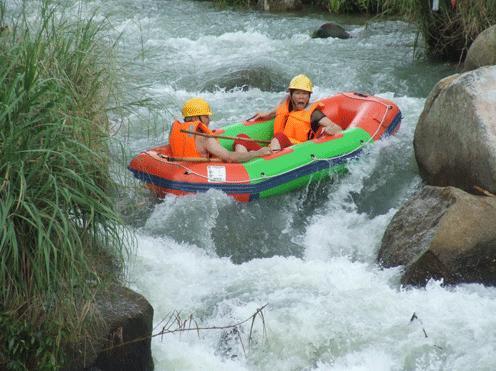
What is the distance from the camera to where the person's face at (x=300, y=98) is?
287 inches

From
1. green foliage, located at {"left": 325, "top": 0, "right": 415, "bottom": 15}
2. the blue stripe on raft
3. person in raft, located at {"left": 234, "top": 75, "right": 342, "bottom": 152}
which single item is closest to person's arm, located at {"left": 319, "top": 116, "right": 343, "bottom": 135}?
person in raft, located at {"left": 234, "top": 75, "right": 342, "bottom": 152}

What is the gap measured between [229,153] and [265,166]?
330 millimetres

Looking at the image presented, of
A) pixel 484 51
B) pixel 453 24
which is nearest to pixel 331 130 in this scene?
pixel 484 51

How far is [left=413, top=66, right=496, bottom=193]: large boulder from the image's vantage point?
225 inches

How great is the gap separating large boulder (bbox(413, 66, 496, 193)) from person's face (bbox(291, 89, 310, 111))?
116 centimetres

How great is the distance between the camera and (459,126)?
5.96 m

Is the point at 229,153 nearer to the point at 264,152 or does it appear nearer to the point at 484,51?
the point at 264,152

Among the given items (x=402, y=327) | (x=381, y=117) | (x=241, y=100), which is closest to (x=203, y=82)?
(x=241, y=100)

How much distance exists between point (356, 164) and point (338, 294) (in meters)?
2.10

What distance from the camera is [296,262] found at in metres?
5.55

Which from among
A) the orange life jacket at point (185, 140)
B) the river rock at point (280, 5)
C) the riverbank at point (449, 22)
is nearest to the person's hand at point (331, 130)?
the orange life jacket at point (185, 140)

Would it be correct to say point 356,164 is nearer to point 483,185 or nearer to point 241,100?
point 483,185

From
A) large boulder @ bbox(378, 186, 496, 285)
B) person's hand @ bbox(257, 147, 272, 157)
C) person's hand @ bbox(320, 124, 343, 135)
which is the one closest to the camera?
large boulder @ bbox(378, 186, 496, 285)

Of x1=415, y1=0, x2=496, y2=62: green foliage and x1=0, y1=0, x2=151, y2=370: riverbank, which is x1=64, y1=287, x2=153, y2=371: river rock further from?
x1=415, y1=0, x2=496, y2=62: green foliage
